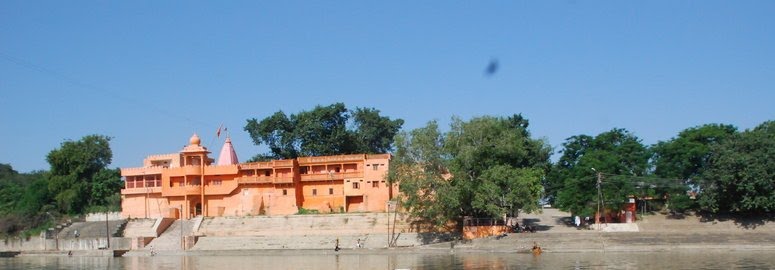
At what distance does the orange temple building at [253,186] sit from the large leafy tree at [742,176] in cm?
1987

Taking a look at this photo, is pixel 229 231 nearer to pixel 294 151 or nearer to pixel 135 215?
pixel 135 215

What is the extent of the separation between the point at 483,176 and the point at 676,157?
1223 cm

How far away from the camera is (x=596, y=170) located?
158 feet

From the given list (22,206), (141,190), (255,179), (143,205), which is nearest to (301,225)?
(255,179)

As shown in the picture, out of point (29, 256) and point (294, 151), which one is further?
point (294, 151)

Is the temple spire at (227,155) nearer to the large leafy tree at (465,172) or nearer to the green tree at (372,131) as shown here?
the green tree at (372,131)

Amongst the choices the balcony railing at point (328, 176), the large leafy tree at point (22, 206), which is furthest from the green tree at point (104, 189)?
the balcony railing at point (328, 176)

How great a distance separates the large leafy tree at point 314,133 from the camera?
6469 centimetres

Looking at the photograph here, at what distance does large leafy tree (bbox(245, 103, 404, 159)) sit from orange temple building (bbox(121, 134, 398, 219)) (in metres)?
6.17

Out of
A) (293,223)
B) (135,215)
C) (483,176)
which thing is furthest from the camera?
(135,215)

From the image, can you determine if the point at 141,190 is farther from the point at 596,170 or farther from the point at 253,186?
the point at 596,170

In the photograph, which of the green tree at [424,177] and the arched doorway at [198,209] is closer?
the green tree at [424,177]

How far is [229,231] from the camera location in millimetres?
52906

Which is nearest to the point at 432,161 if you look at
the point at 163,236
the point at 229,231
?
the point at 229,231
